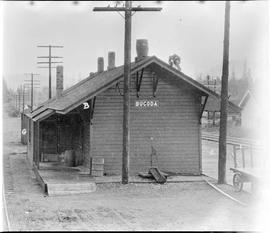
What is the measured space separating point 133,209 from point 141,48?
877cm

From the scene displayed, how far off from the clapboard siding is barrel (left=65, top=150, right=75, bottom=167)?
188cm

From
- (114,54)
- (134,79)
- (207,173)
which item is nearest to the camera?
(134,79)

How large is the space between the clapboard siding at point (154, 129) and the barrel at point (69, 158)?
73.9 inches

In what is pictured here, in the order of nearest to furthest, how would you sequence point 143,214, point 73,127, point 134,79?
point 143,214, point 134,79, point 73,127

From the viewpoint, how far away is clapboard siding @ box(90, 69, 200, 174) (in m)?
17.2

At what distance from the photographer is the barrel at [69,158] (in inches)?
735

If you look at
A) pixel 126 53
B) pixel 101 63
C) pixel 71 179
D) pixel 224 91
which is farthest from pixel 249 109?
pixel 71 179

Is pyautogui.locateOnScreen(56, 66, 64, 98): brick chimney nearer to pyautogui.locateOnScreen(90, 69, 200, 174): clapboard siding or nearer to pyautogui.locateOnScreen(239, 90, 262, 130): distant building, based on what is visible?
pyautogui.locateOnScreen(90, 69, 200, 174): clapboard siding

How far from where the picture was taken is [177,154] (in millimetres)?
17719

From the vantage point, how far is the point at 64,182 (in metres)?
14.2

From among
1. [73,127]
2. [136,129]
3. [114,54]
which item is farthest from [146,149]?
[114,54]

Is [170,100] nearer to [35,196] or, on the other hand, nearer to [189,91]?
[189,91]

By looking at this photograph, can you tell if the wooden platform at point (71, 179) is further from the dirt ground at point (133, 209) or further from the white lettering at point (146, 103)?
the white lettering at point (146, 103)

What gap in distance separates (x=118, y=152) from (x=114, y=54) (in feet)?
33.4
